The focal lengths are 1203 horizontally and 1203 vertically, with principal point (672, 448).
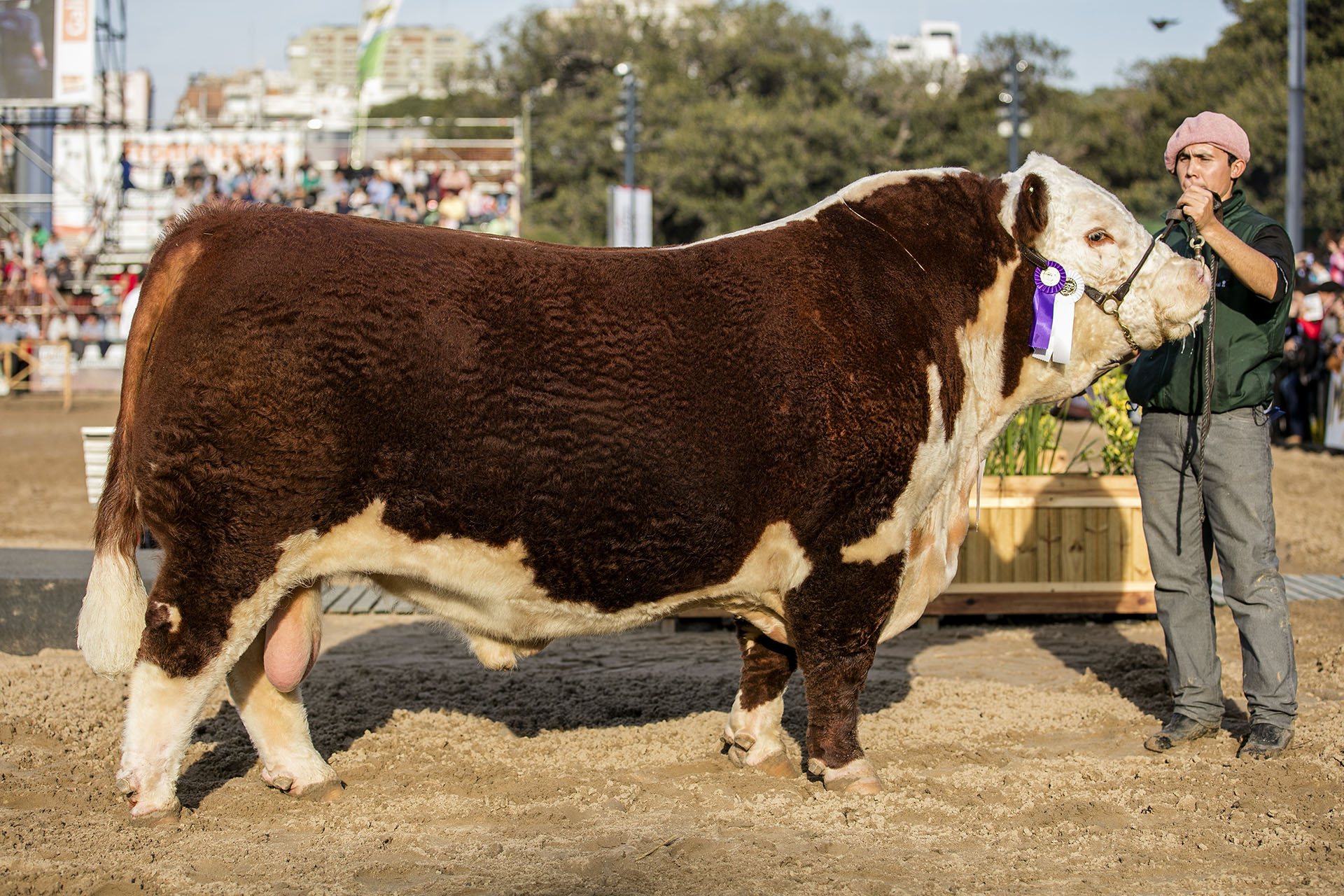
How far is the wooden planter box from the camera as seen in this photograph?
21.8 feet

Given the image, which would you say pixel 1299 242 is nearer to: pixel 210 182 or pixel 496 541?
pixel 496 541

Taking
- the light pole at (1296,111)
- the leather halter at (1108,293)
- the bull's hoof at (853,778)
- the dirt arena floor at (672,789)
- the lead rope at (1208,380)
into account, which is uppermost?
the light pole at (1296,111)

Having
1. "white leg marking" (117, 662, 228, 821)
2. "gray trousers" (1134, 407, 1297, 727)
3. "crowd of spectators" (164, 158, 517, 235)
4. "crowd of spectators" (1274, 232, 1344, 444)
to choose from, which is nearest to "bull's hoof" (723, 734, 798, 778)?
"gray trousers" (1134, 407, 1297, 727)

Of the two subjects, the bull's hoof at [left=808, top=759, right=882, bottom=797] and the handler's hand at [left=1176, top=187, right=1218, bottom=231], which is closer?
the bull's hoof at [left=808, top=759, right=882, bottom=797]

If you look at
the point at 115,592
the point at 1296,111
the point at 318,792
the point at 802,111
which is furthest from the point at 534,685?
the point at 802,111

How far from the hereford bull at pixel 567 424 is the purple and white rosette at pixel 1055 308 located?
0.05 meters

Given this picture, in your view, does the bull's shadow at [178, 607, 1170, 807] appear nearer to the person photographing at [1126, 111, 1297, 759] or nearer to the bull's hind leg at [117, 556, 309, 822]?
the bull's hind leg at [117, 556, 309, 822]

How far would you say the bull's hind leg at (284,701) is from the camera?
3820 millimetres

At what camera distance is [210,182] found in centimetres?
3111

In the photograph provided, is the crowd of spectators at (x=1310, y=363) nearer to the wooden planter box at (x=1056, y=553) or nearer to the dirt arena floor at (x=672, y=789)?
the wooden planter box at (x=1056, y=553)

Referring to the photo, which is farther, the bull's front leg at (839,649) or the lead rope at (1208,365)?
the lead rope at (1208,365)

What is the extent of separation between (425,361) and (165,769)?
1.46 meters

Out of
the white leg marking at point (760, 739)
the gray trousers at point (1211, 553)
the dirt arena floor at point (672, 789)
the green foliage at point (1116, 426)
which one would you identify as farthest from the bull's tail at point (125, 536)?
the green foliage at point (1116, 426)

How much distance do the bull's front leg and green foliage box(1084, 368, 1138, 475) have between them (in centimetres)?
361
